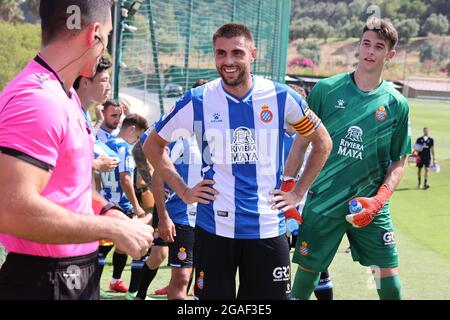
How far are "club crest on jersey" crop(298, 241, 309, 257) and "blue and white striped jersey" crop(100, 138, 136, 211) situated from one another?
270 cm

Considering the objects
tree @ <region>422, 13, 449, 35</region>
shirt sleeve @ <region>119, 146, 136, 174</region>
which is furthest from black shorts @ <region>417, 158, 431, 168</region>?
tree @ <region>422, 13, 449, 35</region>

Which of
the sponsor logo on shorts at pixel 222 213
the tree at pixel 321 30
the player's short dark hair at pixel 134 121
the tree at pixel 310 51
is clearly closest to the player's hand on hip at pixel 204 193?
the sponsor logo on shorts at pixel 222 213

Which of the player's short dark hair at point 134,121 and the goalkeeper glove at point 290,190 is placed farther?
the player's short dark hair at point 134,121

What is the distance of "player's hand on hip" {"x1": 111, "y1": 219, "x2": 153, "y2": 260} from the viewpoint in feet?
9.57

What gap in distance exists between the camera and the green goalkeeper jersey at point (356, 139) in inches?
236

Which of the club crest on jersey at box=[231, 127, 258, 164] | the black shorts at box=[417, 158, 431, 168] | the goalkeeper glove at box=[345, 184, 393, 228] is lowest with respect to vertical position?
the black shorts at box=[417, 158, 431, 168]

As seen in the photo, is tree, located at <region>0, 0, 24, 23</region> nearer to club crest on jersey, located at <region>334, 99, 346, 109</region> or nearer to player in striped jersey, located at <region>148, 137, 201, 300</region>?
player in striped jersey, located at <region>148, 137, 201, 300</region>

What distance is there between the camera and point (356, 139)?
5992 millimetres

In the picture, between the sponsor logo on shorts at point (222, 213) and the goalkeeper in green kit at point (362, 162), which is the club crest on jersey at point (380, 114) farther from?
the sponsor logo on shorts at point (222, 213)

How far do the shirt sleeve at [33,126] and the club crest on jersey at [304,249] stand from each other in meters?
3.51

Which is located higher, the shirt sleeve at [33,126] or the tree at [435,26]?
the shirt sleeve at [33,126]

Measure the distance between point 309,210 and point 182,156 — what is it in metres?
1.56

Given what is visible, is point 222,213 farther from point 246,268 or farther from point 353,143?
point 353,143

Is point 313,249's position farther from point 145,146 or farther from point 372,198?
point 145,146
